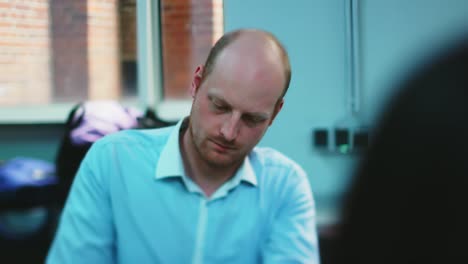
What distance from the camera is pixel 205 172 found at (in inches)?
56.4

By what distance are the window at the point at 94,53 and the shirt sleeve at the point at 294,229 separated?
1.92 metres

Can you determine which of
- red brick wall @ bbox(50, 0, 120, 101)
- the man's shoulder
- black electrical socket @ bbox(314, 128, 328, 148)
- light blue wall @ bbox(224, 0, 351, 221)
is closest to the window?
red brick wall @ bbox(50, 0, 120, 101)

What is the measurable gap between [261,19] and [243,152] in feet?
5.70

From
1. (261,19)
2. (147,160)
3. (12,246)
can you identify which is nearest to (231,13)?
(261,19)

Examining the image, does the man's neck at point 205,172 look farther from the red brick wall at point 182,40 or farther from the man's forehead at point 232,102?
the red brick wall at point 182,40

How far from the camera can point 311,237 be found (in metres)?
1.42

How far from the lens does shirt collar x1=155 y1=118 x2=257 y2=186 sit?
55.1 inches

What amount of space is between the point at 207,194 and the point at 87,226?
251mm

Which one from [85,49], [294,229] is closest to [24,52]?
[85,49]

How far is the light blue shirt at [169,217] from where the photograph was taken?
4.46 feet

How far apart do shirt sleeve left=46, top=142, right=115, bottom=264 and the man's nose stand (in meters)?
0.27

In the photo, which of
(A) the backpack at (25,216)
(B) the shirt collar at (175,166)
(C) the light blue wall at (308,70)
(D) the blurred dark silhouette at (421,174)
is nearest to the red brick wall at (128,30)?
(C) the light blue wall at (308,70)

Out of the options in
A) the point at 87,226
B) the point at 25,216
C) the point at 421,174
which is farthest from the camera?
the point at 25,216

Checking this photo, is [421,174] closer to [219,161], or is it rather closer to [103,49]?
[219,161]
